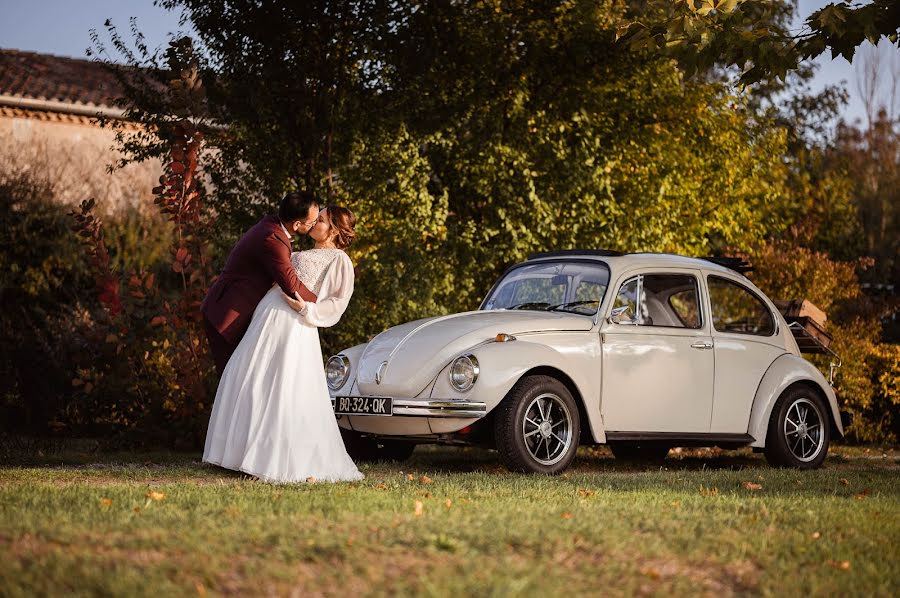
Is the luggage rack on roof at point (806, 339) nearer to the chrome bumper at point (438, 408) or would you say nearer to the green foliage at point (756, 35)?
the green foliage at point (756, 35)

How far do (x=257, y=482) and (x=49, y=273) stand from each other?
9982mm

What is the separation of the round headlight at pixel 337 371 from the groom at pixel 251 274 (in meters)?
1.07

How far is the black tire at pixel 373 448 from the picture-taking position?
9.41m

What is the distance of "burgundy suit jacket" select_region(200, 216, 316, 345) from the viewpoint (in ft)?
26.6

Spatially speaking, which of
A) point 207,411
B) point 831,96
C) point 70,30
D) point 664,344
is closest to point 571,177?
point 664,344

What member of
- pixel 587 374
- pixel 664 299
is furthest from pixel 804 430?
pixel 587 374

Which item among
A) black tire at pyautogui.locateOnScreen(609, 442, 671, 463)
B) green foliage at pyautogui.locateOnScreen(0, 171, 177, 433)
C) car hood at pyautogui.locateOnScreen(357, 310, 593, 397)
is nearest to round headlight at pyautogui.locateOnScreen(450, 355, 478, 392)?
car hood at pyautogui.locateOnScreen(357, 310, 593, 397)

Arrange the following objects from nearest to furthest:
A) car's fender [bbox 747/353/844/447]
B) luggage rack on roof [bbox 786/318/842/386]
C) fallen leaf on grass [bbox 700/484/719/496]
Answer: fallen leaf on grass [bbox 700/484/719/496], car's fender [bbox 747/353/844/447], luggage rack on roof [bbox 786/318/842/386]

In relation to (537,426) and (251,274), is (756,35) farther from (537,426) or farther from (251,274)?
(251,274)

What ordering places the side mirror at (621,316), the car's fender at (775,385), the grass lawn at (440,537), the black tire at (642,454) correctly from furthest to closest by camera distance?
the black tire at (642,454) → the car's fender at (775,385) → the side mirror at (621,316) → the grass lawn at (440,537)

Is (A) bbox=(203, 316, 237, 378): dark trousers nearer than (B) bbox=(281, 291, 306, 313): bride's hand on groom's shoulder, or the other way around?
(B) bbox=(281, 291, 306, 313): bride's hand on groom's shoulder

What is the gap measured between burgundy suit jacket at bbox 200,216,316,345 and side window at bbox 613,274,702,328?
2.84 meters

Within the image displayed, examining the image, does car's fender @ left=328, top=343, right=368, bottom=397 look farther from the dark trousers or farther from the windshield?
the windshield

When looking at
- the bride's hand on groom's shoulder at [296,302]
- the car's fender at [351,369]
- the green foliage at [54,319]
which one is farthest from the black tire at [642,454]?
the green foliage at [54,319]
